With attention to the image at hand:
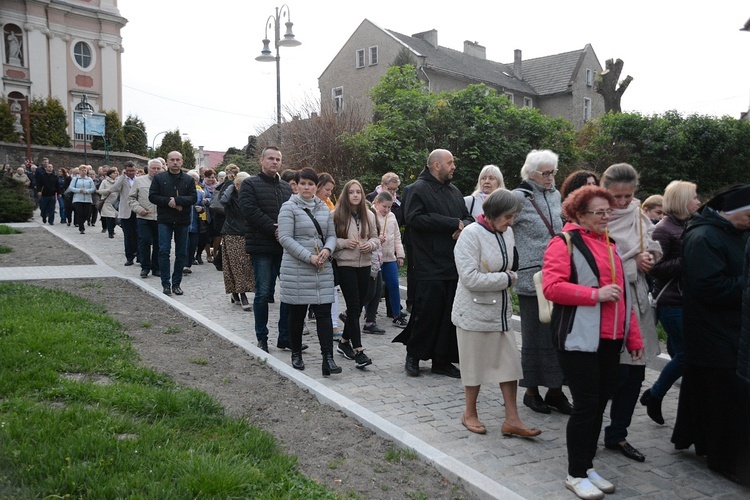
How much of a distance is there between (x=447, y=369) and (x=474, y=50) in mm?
53993

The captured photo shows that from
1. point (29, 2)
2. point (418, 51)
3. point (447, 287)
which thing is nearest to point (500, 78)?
point (418, 51)

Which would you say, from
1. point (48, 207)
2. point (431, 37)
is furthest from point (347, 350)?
point (431, 37)

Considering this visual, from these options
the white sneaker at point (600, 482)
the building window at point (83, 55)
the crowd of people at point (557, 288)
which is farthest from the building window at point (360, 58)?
the white sneaker at point (600, 482)

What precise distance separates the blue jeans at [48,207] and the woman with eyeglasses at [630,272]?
21.2 m

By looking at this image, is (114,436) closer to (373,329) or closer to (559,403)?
(559,403)

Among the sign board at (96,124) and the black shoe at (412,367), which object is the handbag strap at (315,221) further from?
the sign board at (96,124)

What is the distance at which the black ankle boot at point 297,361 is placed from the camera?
6.71m

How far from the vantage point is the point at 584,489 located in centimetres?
403

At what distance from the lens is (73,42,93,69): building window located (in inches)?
2056

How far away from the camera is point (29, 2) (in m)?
49.1

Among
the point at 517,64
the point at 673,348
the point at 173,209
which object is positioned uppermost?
the point at 517,64

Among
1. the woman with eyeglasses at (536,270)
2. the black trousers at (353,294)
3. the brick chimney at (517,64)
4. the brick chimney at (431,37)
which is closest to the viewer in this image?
the woman with eyeglasses at (536,270)

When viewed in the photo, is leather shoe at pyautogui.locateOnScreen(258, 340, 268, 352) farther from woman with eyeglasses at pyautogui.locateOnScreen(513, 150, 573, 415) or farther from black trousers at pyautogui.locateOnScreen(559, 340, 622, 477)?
black trousers at pyautogui.locateOnScreen(559, 340, 622, 477)

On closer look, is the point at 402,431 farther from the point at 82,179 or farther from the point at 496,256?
the point at 82,179
